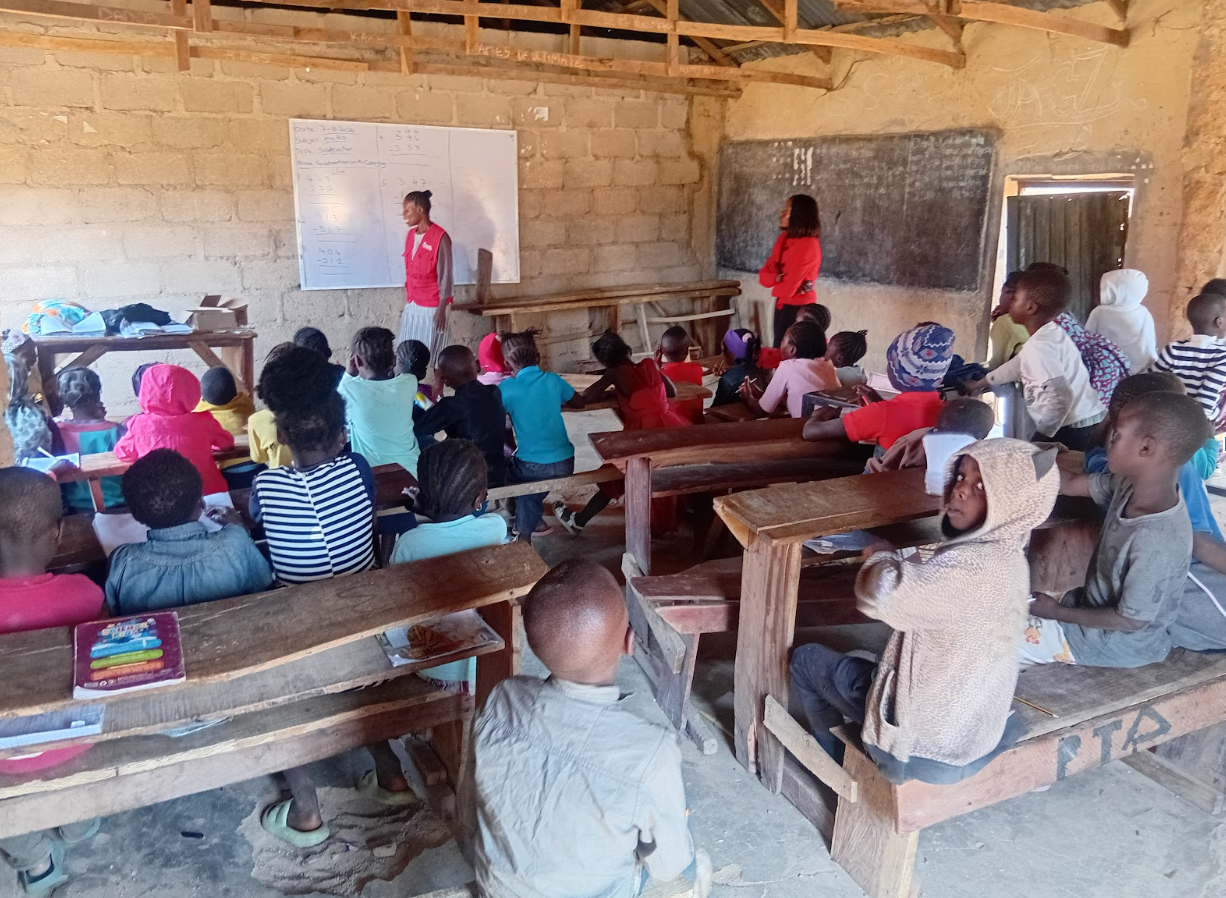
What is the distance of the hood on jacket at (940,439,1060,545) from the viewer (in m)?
1.66

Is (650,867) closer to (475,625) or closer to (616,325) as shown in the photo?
(475,625)

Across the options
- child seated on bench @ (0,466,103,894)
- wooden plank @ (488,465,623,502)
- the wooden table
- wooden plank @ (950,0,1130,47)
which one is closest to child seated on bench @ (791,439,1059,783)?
child seated on bench @ (0,466,103,894)

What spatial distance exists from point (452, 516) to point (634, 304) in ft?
20.0

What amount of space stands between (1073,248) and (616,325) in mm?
3781

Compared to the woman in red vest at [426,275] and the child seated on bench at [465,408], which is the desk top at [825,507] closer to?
the child seated on bench at [465,408]

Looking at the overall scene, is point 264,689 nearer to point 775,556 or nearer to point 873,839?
point 775,556

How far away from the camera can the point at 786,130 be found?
25.1 ft

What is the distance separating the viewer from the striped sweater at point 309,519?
2289mm

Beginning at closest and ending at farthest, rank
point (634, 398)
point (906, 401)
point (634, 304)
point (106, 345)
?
point (906, 401) → point (634, 398) → point (106, 345) → point (634, 304)

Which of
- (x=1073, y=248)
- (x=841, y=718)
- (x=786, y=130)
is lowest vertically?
(x=841, y=718)

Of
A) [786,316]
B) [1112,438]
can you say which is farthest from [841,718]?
[786,316]

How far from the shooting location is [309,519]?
7.53 ft

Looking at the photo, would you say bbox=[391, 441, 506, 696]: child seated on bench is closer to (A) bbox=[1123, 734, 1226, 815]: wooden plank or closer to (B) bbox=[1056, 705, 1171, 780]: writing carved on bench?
(B) bbox=[1056, 705, 1171, 780]: writing carved on bench

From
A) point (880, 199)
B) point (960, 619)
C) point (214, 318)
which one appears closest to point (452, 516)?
point (960, 619)
